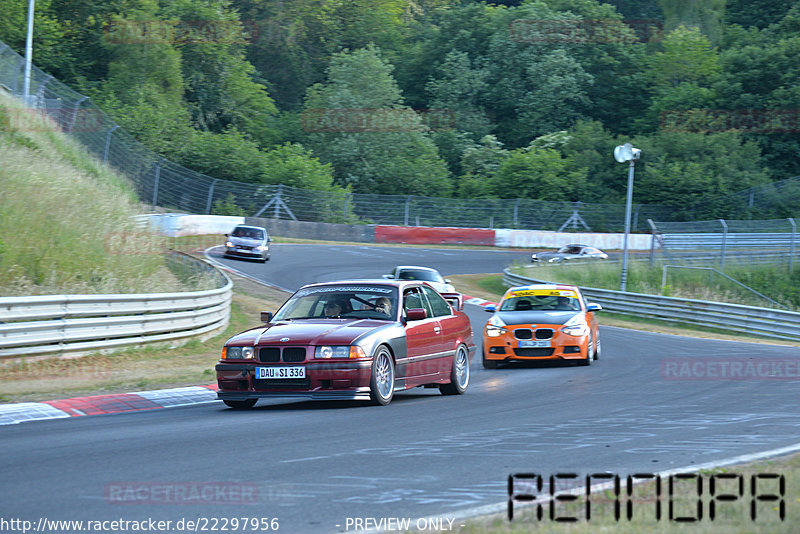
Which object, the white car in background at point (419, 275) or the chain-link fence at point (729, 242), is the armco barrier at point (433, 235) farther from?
the white car in background at point (419, 275)

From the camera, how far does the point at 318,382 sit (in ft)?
33.6

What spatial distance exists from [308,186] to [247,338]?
44918mm

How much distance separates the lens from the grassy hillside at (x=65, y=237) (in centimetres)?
1622

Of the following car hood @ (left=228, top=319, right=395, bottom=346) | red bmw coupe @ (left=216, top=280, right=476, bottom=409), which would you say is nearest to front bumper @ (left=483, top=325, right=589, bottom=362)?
red bmw coupe @ (left=216, top=280, right=476, bottom=409)

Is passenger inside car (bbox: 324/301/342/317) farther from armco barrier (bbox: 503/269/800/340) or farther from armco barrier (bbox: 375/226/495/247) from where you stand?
armco barrier (bbox: 375/226/495/247)

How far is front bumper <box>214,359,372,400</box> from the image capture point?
10.2 metres

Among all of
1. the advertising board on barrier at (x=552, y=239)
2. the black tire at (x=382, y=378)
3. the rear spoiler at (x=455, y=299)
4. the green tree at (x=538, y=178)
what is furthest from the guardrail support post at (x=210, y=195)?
the black tire at (x=382, y=378)

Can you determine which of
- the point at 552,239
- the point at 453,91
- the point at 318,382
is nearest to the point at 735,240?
the point at 552,239

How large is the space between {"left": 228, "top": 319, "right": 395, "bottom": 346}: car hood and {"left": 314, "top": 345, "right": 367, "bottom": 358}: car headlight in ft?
0.17

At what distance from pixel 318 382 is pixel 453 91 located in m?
69.2

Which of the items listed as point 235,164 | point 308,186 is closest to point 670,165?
point 308,186

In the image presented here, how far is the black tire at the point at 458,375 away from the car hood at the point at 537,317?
371 cm

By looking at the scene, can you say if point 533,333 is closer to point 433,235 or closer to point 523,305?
point 523,305

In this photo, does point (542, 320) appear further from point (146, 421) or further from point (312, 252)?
point (312, 252)
